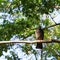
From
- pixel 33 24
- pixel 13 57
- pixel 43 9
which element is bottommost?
pixel 13 57

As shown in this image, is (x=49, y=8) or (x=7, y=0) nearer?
(x=49, y=8)

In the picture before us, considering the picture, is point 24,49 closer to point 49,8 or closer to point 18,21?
point 18,21

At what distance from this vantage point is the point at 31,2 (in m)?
7.05

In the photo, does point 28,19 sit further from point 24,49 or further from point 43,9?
point 24,49

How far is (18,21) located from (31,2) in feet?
4.06

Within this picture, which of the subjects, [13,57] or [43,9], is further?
[13,57]

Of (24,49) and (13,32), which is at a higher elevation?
(13,32)

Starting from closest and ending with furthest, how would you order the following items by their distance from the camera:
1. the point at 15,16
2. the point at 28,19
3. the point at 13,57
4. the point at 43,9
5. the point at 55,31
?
the point at 43,9, the point at 28,19, the point at 15,16, the point at 13,57, the point at 55,31

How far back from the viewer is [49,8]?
688cm

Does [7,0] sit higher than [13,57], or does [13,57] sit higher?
[7,0]

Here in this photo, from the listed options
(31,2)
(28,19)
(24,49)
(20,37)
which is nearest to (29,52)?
(24,49)

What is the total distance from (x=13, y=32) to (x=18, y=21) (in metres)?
0.45

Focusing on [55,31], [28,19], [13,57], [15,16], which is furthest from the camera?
[55,31]

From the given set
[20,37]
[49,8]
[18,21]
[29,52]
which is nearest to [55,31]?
[29,52]
